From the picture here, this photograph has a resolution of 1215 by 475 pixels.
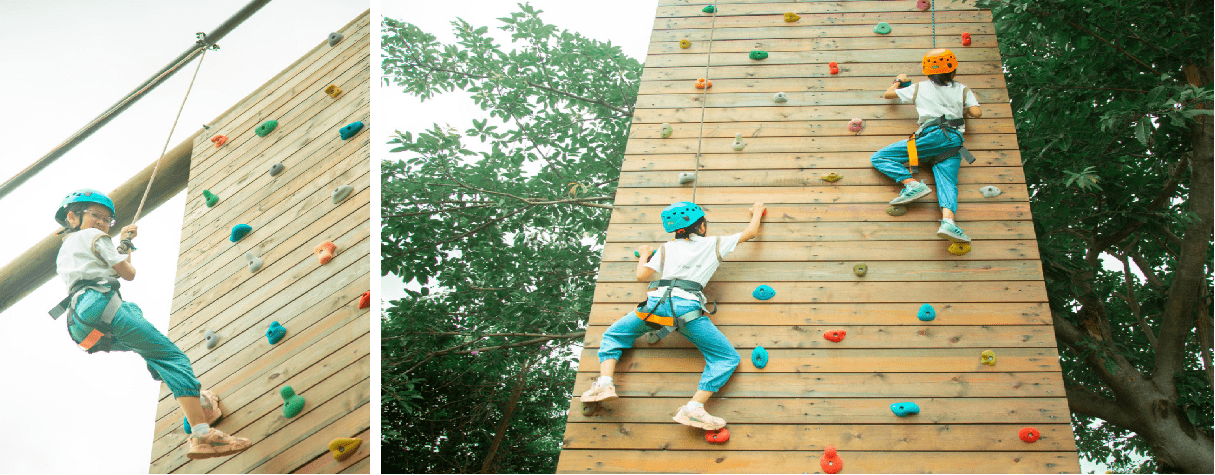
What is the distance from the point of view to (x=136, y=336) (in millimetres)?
3152

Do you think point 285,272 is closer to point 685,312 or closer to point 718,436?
point 685,312

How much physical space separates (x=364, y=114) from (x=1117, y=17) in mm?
4398

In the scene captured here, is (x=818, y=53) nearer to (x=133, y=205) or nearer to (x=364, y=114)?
(x=364, y=114)

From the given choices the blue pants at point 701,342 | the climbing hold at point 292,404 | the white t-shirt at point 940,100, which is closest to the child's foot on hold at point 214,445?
the climbing hold at point 292,404

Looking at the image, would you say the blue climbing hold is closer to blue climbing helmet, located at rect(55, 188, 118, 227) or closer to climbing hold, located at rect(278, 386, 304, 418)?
climbing hold, located at rect(278, 386, 304, 418)

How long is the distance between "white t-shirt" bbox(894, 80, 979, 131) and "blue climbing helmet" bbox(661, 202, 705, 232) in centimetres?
145

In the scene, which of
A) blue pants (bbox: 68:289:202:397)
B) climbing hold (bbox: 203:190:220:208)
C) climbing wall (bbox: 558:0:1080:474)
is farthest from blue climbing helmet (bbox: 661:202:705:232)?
climbing hold (bbox: 203:190:220:208)

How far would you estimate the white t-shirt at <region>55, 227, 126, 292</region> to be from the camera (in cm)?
321

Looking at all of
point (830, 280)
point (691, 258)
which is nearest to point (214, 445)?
point (691, 258)

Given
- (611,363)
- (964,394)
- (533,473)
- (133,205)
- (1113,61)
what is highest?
(1113,61)

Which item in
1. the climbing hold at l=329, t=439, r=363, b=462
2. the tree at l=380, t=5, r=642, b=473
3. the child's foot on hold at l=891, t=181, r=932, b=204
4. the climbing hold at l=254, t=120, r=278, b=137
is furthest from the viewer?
the tree at l=380, t=5, r=642, b=473

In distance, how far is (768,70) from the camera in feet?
14.8

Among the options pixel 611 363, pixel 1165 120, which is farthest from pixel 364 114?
pixel 1165 120

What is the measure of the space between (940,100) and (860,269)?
1.13m
